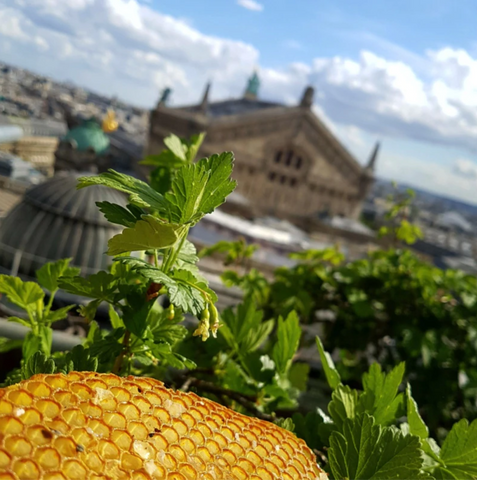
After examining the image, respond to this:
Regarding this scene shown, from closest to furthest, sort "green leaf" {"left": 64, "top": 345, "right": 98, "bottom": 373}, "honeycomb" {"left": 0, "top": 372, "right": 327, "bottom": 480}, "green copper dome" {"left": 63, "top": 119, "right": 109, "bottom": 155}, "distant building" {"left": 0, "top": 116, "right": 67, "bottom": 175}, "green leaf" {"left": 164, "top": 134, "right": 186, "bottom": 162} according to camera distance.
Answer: "honeycomb" {"left": 0, "top": 372, "right": 327, "bottom": 480} → "green leaf" {"left": 64, "top": 345, "right": 98, "bottom": 373} → "green leaf" {"left": 164, "top": 134, "right": 186, "bottom": 162} → "green copper dome" {"left": 63, "top": 119, "right": 109, "bottom": 155} → "distant building" {"left": 0, "top": 116, "right": 67, "bottom": 175}

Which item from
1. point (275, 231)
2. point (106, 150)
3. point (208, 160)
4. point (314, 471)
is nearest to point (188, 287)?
point (208, 160)

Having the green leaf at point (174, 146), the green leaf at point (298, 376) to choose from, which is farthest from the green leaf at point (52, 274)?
the green leaf at point (298, 376)

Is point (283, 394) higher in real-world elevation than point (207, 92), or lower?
lower

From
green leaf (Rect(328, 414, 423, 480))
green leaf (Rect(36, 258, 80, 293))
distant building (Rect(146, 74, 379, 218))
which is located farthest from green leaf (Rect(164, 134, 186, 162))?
distant building (Rect(146, 74, 379, 218))

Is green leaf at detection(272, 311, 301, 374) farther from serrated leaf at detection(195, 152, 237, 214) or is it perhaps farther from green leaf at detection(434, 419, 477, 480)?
serrated leaf at detection(195, 152, 237, 214)

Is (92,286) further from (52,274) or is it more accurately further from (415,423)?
(415,423)

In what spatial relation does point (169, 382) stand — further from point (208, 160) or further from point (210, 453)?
point (208, 160)
